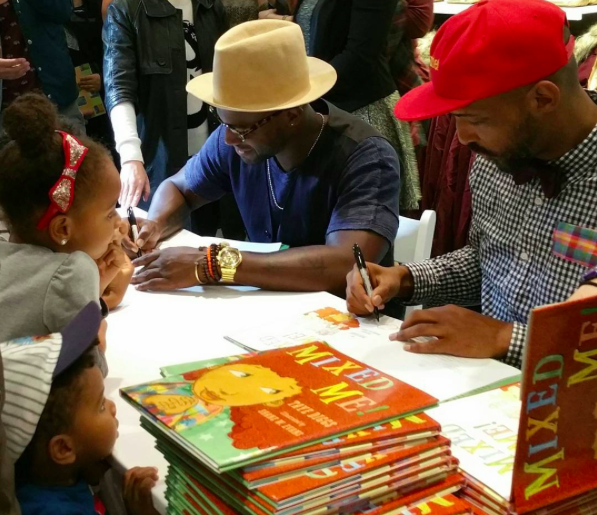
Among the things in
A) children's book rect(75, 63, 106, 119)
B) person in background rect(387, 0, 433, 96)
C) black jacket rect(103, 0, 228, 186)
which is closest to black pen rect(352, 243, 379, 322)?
person in background rect(387, 0, 433, 96)

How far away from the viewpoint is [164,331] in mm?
1486

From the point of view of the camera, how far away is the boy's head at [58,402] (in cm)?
91

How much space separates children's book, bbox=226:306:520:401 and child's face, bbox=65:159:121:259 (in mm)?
312

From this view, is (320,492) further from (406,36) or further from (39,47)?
(39,47)

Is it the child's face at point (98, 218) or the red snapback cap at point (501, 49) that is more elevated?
the red snapback cap at point (501, 49)

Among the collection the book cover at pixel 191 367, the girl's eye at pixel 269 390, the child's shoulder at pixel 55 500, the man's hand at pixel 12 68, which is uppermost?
the man's hand at pixel 12 68

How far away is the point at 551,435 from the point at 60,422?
615 millimetres

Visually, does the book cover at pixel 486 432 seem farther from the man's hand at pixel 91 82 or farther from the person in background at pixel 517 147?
the man's hand at pixel 91 82

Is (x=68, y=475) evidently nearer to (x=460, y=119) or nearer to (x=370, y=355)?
(x=370, y=355)

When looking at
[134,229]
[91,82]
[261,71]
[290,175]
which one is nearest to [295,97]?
[261,71]

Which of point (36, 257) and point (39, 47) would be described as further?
point (39, 47)

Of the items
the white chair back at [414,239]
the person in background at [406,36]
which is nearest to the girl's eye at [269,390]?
the white chair back at [414,239]

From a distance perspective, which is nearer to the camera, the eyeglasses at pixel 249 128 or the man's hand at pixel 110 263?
the man's hand at pixel 110 263

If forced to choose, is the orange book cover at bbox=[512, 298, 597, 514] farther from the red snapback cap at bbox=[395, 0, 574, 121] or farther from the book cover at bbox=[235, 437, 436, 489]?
the red snapback cap at bbox=[395, 0, 574, 121]
